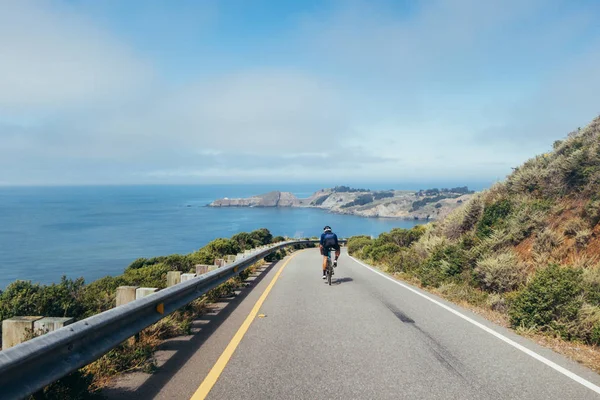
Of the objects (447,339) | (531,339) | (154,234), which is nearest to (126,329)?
(447,339)

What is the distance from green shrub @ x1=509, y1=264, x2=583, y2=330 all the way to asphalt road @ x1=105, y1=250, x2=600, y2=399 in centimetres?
60

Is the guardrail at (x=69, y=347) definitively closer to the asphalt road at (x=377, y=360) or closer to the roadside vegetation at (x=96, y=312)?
the roadside vegetation at (x=96, y=312)

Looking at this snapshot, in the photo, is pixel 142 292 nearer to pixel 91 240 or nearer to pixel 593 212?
pixel 593 212

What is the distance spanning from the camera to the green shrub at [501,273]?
10.1 m

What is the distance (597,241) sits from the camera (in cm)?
1049

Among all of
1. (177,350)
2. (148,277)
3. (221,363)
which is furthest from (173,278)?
(148,277)

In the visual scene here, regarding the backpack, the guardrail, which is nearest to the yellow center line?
the guardrail

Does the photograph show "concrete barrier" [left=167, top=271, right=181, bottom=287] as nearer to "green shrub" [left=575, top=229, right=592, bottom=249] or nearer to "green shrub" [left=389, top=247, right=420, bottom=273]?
"green shrub" [left=389, top=247, right=420, bottom=273]

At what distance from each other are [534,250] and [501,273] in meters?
1.90

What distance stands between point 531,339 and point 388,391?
379 centimetres

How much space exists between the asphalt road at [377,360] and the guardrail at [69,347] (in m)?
0.70

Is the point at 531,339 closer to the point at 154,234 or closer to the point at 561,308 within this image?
the point at 561,308

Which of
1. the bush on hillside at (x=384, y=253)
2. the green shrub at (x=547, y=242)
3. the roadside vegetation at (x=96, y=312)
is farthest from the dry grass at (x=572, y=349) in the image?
the bush on hillside at (x=384, y=253)

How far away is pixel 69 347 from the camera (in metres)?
3.60
